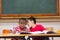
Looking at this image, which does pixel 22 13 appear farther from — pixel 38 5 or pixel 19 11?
pixel 38 5

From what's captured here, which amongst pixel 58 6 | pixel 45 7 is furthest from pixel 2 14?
pixel 58 6

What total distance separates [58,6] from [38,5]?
16.1 inches

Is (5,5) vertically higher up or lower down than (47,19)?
higher up

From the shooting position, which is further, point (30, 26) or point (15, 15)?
point (15, 15)

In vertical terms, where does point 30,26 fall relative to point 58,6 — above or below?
below

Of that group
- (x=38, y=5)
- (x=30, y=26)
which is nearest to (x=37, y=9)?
(x=38, y=5)

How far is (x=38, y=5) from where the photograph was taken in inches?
150

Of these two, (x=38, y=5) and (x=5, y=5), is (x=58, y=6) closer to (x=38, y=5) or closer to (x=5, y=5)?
(x=38, y=5)

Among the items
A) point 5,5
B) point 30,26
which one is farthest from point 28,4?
point 30,26

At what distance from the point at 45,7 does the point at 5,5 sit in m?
0.83

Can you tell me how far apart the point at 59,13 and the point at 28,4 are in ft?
2.17

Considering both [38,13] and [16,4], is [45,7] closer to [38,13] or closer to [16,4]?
[38,13]

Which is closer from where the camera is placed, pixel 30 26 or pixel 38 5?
pixel 30 26

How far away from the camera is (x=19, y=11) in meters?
3.81
